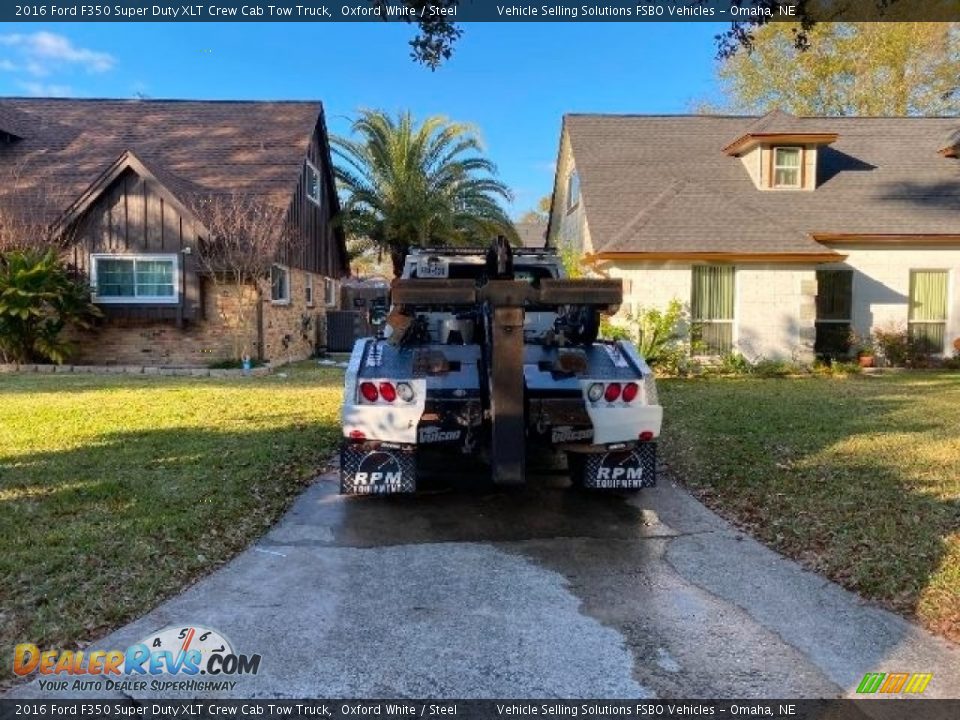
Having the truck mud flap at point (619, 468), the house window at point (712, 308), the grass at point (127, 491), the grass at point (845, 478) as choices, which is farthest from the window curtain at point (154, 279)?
the truck mud flap at point (619, 468)

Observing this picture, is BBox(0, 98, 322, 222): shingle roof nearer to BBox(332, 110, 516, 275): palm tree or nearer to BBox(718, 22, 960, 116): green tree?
BBox(332, 110, 516, 275): palm tree

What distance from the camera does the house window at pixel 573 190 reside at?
19.1m

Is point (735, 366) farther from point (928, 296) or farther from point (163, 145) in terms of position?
point (163, 145)

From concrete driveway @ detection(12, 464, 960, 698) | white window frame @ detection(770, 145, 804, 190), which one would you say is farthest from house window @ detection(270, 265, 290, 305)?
concrete driveway @ detection(12, 464, 960, 698)

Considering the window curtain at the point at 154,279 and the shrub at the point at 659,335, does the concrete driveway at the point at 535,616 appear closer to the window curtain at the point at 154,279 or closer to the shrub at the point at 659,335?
the shrub at the point at 659,335

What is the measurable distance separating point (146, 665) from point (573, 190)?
18432mm

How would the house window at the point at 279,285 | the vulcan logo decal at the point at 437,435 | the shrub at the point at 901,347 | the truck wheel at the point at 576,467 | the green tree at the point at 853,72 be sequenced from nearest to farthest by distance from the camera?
the vulcan logo decal at the point at 437,435 < the truck wheel at the point at 576,467 < the shrub at the point at 901,347 < the house window at the point at 279,285 < the green tree at the point at 853,72

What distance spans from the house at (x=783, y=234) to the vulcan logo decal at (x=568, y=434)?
10.4 metres

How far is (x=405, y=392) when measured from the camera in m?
4.96

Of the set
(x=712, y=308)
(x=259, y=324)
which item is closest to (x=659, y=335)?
(x=712, y=308)

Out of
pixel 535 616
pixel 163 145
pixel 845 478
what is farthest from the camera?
pixel 163 145

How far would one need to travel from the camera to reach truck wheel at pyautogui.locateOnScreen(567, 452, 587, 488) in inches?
222

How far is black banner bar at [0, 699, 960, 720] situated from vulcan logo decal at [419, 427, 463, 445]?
221 cm

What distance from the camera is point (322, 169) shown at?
22094mm
